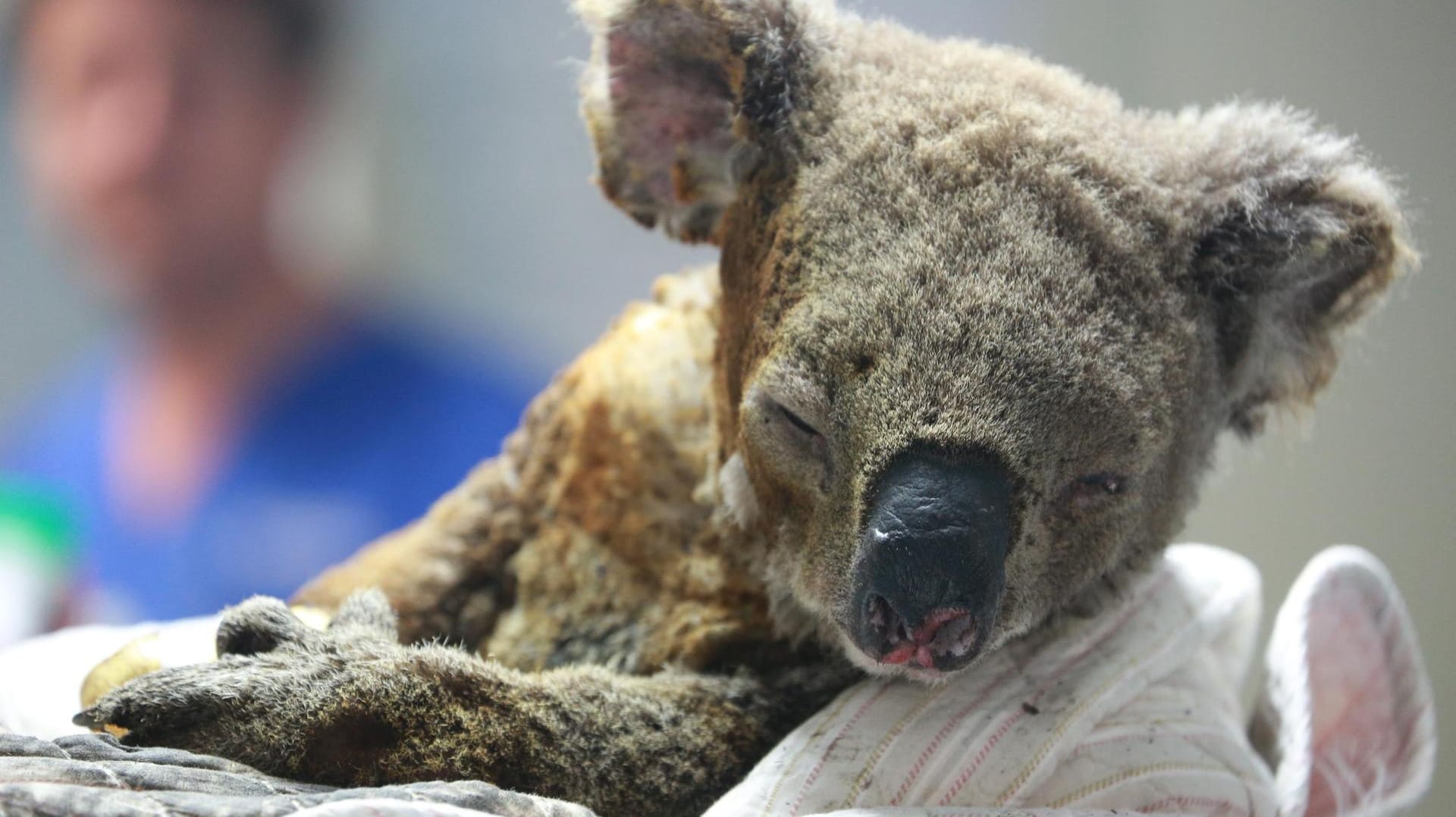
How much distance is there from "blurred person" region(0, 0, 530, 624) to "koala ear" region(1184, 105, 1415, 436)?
1841 mm

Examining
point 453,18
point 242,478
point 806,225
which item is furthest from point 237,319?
point 806,225

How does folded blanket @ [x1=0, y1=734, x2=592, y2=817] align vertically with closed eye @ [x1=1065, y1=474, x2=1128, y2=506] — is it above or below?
below

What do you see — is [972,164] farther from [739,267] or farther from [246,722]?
[246,722]

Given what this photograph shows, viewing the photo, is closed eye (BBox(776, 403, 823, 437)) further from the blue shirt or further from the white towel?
the blue shirt

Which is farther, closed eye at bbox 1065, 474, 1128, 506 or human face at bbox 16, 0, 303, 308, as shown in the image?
human face at bbox 16, 0, 303, 308

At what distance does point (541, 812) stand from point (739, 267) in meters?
0.52

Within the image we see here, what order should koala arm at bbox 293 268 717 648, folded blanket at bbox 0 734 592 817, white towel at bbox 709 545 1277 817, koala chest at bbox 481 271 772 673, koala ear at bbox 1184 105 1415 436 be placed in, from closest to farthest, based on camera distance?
folded blanket at bbox 0 734 592 817, white towel at bbox 709 545 1277 817, koala ear at bbox 1184 105 1415 436, koala chest at bbox 481 271 772 673, koala arm at bbox 293 268 717 648

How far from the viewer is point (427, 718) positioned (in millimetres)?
879

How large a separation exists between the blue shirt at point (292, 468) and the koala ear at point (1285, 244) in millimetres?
1840

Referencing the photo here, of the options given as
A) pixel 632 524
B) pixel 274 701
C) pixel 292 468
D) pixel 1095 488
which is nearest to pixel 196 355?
pixel 292 468

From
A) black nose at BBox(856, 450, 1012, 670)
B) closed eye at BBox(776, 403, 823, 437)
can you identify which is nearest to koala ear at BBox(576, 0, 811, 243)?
closed eye at BBox(776, 403, 823, 437)

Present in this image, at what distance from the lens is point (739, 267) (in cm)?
111

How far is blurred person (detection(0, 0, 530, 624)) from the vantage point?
229cm

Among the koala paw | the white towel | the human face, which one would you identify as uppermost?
the human face
